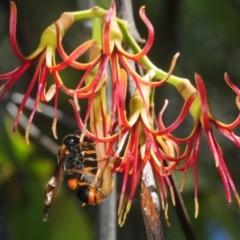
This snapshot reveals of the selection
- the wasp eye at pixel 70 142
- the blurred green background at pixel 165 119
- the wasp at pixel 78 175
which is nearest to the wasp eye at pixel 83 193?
the wasp at pixel 78 175

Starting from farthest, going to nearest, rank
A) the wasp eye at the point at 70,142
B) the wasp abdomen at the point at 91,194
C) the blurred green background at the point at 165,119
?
the blurred green background at the point at 165,119
the wasp eye at the point at 70,142
the wasp abdomen at the point at 91,194

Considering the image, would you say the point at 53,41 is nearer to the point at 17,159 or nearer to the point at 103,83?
the point at 103,83

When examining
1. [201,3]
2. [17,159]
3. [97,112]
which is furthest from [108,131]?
[201,3]

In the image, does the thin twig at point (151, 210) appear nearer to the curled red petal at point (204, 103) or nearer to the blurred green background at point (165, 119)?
the curled red petal at point (204, 103)

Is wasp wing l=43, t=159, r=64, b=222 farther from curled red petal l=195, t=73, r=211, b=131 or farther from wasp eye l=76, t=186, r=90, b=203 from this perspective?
curled red petal l=195, t=73, r=211, b=131

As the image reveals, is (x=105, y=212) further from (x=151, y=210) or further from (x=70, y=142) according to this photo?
(x=151, y=210)
